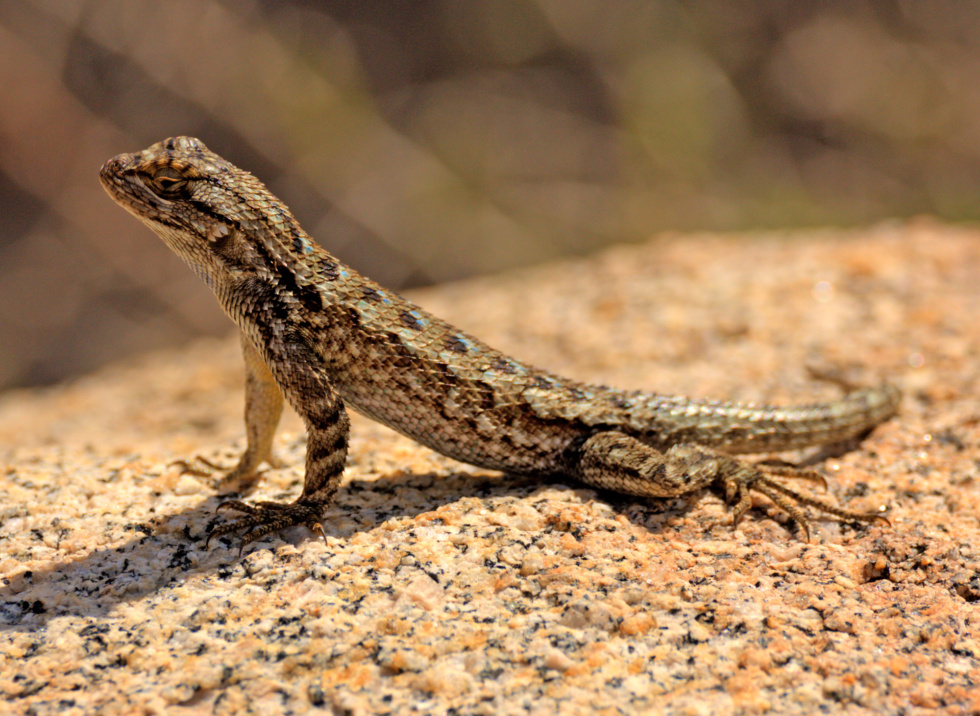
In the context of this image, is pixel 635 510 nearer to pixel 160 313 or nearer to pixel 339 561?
pixel 339 561

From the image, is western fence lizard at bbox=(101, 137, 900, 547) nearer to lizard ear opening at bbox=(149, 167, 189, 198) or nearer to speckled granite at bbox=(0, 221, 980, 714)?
lizard ear opening at bbox=(149, 167, 189, 198)

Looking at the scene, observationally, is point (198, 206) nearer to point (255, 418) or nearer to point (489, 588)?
point (255, 418)

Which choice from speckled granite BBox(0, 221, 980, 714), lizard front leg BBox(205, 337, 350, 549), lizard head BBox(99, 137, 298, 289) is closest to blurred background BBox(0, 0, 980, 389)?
speckled granite BBox(0, 221, 980, 714)

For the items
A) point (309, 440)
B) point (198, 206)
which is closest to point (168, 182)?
point (198, 206)

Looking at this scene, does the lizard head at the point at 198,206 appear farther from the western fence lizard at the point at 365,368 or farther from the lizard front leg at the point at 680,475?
the lizard front leg at the point at 680,475

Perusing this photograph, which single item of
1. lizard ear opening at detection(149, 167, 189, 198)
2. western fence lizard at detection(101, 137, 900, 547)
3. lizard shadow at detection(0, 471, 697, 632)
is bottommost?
lizard shadow at detection(0, 471, 697, 632)

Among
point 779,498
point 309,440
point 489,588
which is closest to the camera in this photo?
point 489,588

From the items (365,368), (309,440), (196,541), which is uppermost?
(365,368)
